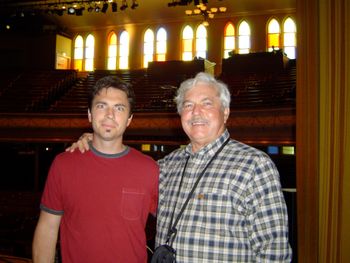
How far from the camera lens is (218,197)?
1.64 m

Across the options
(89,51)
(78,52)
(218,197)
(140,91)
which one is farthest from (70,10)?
(218,197)

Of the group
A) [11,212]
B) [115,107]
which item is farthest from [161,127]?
[115,107]

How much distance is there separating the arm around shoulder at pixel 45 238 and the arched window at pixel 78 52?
18.8 metres

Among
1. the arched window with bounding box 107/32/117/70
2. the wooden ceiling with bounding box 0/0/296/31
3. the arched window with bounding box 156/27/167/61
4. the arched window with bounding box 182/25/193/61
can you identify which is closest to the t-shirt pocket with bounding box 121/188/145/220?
the wooden ceiling with bounding box 0/0/296/31

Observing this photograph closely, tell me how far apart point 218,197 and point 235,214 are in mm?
117

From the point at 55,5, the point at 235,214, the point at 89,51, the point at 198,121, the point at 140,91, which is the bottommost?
the point at 235,214

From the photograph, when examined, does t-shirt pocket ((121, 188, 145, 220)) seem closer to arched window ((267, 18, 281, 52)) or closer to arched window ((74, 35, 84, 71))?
arched window ((267, 18, 281, 52))

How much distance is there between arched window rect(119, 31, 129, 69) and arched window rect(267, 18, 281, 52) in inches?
310

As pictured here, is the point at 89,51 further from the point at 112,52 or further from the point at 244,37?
the point at 244,37

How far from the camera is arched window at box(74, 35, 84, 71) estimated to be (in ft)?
63.6

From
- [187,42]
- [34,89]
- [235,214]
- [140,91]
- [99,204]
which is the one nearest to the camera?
[235,214]

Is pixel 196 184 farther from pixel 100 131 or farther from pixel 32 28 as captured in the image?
pixel 32 28

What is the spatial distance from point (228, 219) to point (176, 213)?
0.97ft

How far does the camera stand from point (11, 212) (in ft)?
21.3
